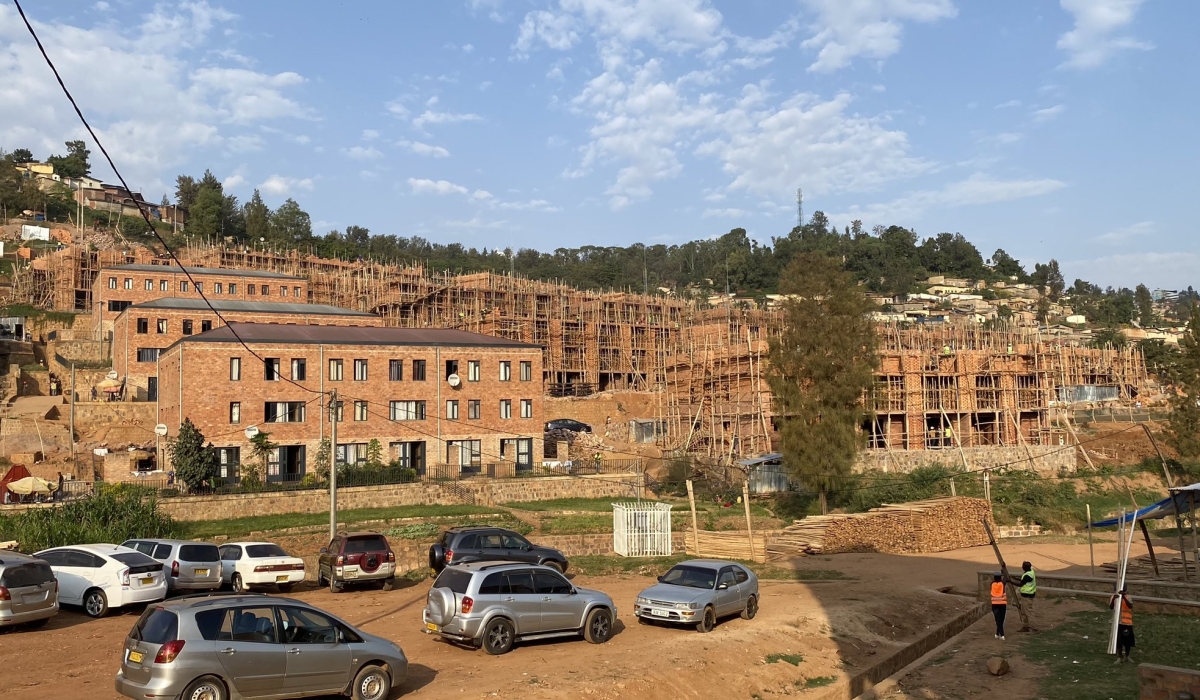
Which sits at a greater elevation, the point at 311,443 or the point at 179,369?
the point at 179,369

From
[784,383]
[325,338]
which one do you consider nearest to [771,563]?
[784,383]

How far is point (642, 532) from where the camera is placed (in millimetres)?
34625

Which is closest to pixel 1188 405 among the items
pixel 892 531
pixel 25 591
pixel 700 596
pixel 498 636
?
pixel 892 531

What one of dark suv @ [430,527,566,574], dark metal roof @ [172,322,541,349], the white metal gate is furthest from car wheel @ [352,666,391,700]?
dark metal roof @ [172,322,541,349]

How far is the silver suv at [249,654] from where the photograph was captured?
12570 mm

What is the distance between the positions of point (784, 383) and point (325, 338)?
84.2 feet

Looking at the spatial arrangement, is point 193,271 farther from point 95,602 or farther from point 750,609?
point 750,609

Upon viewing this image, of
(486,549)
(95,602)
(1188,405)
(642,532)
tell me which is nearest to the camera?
(95,602)

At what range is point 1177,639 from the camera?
1945 centimetres

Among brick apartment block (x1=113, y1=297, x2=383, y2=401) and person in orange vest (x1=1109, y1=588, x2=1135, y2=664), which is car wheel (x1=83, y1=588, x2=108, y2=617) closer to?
person in orange vest (x1=1109, y1=588, x2=1135, y2=664)

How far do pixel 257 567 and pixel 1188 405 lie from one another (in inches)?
1883

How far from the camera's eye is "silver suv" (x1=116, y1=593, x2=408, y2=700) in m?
12.6

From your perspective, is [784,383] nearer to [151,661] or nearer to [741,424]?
[741,424]

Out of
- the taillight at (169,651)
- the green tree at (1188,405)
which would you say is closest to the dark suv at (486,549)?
the taillight at (169,651)
